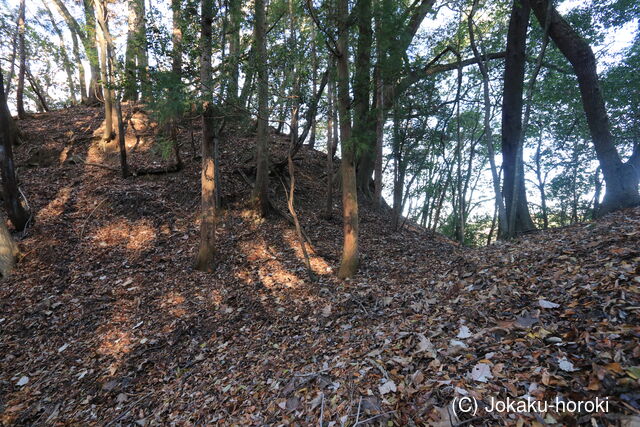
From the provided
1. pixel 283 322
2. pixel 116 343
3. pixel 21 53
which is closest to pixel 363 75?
pixel 283 322

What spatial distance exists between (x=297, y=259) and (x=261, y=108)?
3825mm

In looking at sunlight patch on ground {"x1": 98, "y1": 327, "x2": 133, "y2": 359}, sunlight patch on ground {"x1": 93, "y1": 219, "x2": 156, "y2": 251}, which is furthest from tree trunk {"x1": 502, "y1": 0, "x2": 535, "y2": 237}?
sunlight patch on ground {"x1": 93, "y1": 219, "x2": 156, "y2": 251}

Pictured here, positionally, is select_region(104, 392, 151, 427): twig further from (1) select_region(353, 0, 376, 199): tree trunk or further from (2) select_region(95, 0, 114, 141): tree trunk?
(2) select_region(95, 0, 114, 141): tree trunk

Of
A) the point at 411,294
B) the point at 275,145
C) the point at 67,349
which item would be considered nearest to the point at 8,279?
the point at 67,349

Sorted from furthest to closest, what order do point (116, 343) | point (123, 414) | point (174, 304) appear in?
point (174, 304) < point (116, 343) < point (123, 414)

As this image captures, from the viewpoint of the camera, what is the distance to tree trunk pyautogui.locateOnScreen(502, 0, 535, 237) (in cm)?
764

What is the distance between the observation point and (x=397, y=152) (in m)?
9.96

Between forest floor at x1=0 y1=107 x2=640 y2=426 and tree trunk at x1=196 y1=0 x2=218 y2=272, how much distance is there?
0.50 meters

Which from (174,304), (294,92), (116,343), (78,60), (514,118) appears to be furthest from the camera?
(78,60)

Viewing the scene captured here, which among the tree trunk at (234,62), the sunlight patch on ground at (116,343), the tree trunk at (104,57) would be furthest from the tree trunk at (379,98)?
the sunlight patch on ground at (116,343)

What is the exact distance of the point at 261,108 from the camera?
7.13 meters

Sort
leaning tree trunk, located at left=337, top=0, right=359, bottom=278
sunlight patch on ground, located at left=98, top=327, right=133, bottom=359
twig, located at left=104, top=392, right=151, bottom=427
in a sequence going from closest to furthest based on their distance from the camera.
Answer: twig, located at left=104, top=392, right=151, bottom=427 < sunlight patch on ground, located at left=98, top=327, right=133, bottom=359 < leaning tree trunk, located at left=337, top=0, right=359, bottom=278

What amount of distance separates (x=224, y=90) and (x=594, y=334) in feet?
22.5

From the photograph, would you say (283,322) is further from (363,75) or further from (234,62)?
(234,62)
